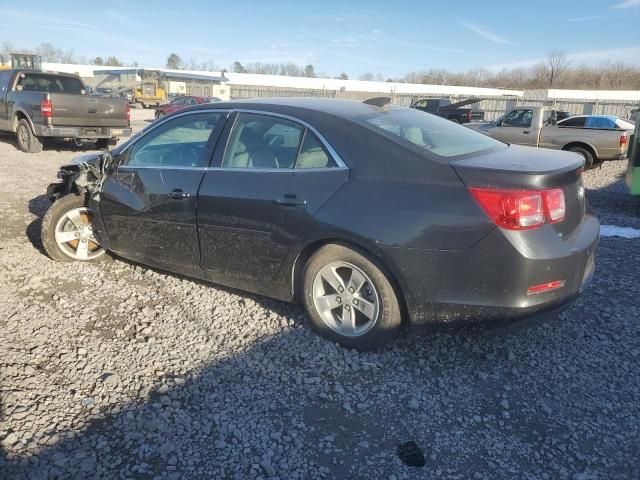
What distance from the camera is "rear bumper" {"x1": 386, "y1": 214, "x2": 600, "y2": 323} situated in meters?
2.74

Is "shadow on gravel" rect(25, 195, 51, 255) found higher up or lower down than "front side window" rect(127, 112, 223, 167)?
lower down

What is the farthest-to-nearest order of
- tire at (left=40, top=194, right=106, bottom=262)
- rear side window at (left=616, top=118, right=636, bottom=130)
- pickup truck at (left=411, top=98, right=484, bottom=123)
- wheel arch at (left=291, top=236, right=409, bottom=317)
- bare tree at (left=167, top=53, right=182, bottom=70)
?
bare tree at (left=167, top=53, right=182, bottom=70), pickup truck at (left=411, top=98, right=484, bottom=123), rear side window at (left=616, top=118, right=636, bottom=130), tire at (left=40, top=194, right=106, bottom=262), wheel arch at (left=291, top=236, right=409, bottom=317)

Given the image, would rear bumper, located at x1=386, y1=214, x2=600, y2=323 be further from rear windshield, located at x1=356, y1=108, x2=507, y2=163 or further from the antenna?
the antenna

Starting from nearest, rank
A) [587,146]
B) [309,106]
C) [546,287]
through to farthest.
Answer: [546,287] < [309,106] < [587,146]

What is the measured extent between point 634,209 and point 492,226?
7.01 meters

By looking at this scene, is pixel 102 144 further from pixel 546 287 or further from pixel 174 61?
pixel 174 61

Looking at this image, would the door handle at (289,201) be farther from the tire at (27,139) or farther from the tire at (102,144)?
the tire at (102,144)

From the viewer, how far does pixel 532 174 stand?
277 cm

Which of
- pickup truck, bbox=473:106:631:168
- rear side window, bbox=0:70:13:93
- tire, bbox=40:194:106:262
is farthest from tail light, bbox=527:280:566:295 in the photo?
rear side window, bbox=0:70:13:93

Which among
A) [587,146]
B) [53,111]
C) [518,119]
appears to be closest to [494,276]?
[53,111]

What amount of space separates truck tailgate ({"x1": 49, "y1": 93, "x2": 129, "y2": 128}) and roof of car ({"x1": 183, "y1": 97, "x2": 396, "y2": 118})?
869cm

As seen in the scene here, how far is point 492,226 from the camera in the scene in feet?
8.94

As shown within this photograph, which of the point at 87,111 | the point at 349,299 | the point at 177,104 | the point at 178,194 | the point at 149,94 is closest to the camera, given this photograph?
the point at 349,299

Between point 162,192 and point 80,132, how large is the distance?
29.3 ft
